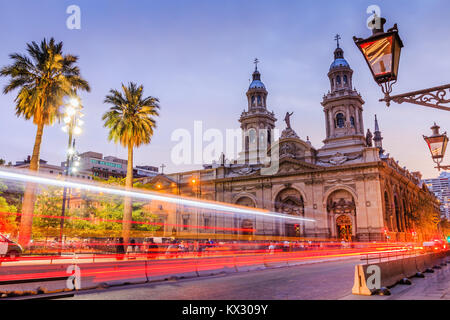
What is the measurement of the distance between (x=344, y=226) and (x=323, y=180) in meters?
7.58

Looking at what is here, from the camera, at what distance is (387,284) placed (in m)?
12.3

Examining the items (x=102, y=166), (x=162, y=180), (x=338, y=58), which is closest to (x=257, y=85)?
(x=338, y=58)

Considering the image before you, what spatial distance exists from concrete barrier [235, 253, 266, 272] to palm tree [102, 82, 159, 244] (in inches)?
618

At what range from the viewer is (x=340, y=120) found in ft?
216

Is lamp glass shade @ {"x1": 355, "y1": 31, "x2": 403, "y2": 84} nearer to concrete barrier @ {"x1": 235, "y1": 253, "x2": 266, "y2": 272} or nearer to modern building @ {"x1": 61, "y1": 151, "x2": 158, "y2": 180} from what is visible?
concrete barrier @ {"x1": 235, "y1": 253, "x2": 266, "y2": 272}

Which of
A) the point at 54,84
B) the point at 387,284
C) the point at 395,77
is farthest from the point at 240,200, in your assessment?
the point at 395,77

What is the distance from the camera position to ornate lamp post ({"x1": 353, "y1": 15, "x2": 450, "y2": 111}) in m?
7.40

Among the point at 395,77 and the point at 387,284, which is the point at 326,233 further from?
the point at 395,77

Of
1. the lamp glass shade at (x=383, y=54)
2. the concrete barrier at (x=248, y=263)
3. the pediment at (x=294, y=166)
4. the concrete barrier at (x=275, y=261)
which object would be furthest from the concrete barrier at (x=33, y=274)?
the pediment at (x=294, y=166)

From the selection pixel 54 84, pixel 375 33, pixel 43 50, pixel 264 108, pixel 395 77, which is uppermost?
pixel 264 108

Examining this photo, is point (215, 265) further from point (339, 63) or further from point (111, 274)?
point (339, 63)

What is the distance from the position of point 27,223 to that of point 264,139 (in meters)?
52.5
